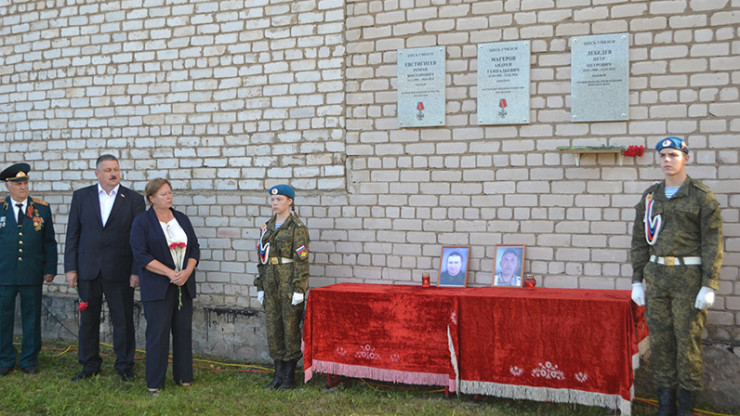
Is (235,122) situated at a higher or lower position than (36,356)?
higher

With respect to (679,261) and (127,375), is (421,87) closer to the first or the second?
(679,261)

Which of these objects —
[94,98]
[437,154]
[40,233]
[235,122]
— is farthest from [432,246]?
[94,98]

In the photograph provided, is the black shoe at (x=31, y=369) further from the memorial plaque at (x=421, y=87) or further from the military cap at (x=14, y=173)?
the memorial plaque at (x=421, y=87)

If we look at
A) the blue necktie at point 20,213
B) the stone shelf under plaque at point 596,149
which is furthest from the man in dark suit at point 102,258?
the stone shelf under plaque at point 596,149

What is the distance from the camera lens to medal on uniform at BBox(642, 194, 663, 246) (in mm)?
4324

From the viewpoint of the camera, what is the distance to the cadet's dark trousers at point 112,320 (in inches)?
227

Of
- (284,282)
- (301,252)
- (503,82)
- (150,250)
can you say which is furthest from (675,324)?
(150,250)

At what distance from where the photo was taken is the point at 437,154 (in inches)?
226

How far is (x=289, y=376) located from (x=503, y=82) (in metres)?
3.13

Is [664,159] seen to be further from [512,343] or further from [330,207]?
[330,207]

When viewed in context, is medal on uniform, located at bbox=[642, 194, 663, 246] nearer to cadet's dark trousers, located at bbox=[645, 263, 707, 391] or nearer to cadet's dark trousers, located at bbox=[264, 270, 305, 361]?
cadet's dark trousers, located at bbox=[645, 263, 707, 391]

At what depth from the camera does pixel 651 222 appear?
A: 4.38 meters

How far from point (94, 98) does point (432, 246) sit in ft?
14.0

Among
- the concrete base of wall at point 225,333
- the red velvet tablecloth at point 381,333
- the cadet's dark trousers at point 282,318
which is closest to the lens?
the red velvet tablecloth at point 381,333
